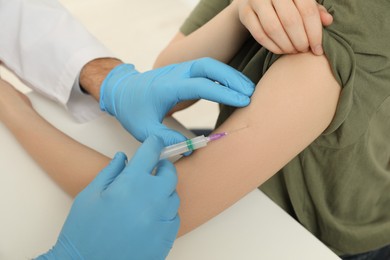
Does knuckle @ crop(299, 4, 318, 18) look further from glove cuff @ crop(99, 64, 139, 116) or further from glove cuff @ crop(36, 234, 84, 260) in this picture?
glove cuff @ crop(36, 234, 84, 260)

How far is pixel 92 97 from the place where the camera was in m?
1.08

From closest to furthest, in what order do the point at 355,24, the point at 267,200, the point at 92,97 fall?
the point at 355,24 → the point at 267,200 → the point at 92,97

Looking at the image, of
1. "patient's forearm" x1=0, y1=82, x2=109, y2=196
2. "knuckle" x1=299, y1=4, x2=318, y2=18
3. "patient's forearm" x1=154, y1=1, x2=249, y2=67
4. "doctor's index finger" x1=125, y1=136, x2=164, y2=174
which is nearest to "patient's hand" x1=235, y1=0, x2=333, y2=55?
"knuckle" x1=299, y1=4, x2=318, y2=18

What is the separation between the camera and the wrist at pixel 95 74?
1.02 metres

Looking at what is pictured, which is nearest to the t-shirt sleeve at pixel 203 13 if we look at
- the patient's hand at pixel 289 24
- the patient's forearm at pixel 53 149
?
the patient's hand at pixel 289 24

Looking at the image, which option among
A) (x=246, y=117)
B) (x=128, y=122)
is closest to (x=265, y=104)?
(x=246, y=117)

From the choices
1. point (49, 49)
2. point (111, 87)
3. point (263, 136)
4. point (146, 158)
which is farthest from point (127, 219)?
point (49, 49)

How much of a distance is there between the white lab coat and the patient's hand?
0.52 meters

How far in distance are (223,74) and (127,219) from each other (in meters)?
0.33

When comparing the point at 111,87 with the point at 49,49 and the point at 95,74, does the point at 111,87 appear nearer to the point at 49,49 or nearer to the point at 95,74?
the point at 95,74

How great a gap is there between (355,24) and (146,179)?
0.45 meters

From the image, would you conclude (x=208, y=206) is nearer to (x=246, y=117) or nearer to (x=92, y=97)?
(x=246, y=117)

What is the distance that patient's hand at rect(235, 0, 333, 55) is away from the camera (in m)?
0.65

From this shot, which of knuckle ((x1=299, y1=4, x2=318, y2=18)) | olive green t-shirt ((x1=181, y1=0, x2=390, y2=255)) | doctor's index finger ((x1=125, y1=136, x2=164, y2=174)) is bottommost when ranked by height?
olive green t-shirt ((x1=181, y1=0, x2=390, y2=255))
